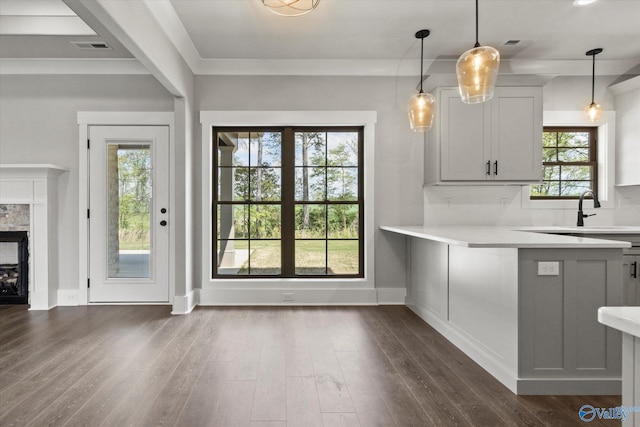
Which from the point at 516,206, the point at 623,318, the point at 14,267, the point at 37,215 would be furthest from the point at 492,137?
the point at 14,267

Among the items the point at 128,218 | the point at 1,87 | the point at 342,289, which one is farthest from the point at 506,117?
the point at 1,87

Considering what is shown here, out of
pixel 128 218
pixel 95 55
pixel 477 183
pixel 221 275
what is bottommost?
pixel 221 275

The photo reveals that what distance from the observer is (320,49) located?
3.97 m

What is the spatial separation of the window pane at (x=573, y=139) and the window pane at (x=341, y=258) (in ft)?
8.85

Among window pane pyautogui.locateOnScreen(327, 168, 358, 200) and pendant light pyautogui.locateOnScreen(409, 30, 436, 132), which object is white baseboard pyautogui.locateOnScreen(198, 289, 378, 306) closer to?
window pane pyautogui.locateOnScreen(327, 168, 358, 200)

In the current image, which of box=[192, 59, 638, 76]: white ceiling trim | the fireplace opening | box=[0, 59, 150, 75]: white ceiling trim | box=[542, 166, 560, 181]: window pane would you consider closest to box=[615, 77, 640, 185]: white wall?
box=[192, 59, 638, 76]: white ceiling trim

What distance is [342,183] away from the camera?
174 inches

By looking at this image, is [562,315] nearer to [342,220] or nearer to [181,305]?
[342,220]

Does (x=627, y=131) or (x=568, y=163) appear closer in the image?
(x=627, y=131)

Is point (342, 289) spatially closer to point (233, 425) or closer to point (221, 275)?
point (221, 275)

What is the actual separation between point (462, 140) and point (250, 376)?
9.92 ft

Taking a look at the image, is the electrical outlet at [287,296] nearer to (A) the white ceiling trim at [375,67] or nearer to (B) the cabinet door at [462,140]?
(B) the cabinet door at [462,140]

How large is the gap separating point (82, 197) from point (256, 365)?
9.80 ft

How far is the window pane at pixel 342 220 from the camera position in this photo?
4.41 metres
